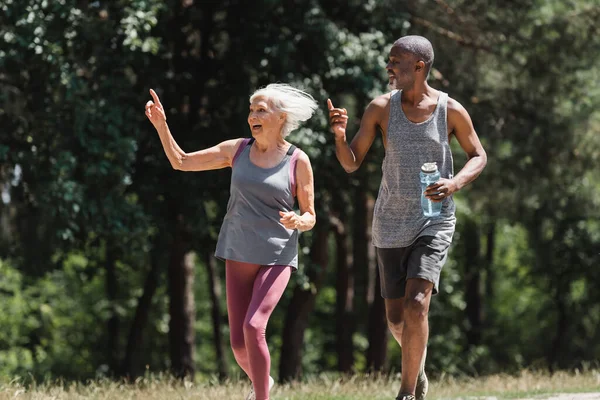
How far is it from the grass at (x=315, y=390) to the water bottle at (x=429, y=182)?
195 centimetres

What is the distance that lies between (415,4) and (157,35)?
3.38 metres

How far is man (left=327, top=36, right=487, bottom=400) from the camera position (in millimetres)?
6004

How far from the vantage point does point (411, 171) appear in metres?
6.14

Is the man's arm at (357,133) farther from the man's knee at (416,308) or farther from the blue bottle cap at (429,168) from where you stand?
the man's knee at (416,308)

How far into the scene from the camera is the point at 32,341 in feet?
101

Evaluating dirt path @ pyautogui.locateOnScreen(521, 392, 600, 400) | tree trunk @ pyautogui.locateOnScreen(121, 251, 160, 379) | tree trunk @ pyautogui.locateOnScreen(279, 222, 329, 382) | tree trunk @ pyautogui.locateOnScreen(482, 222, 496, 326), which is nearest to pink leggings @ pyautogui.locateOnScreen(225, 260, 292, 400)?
dirt path @ pyautogui.locateOnScreen(521, 392, 600, 400)

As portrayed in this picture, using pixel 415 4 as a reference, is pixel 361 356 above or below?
below

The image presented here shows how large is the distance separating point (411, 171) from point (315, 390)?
8.97 ft

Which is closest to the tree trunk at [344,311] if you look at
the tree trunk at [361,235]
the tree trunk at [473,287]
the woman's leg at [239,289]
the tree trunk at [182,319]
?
the tree trunk at [361,235]

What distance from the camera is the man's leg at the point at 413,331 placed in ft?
19.6

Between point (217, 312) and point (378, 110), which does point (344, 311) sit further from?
point (378, 110)

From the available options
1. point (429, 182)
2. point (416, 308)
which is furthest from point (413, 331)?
point (429, 182)

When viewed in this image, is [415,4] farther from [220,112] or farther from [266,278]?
[266,278]

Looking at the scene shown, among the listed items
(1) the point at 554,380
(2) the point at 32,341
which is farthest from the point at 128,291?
(1) the point at 554,380
